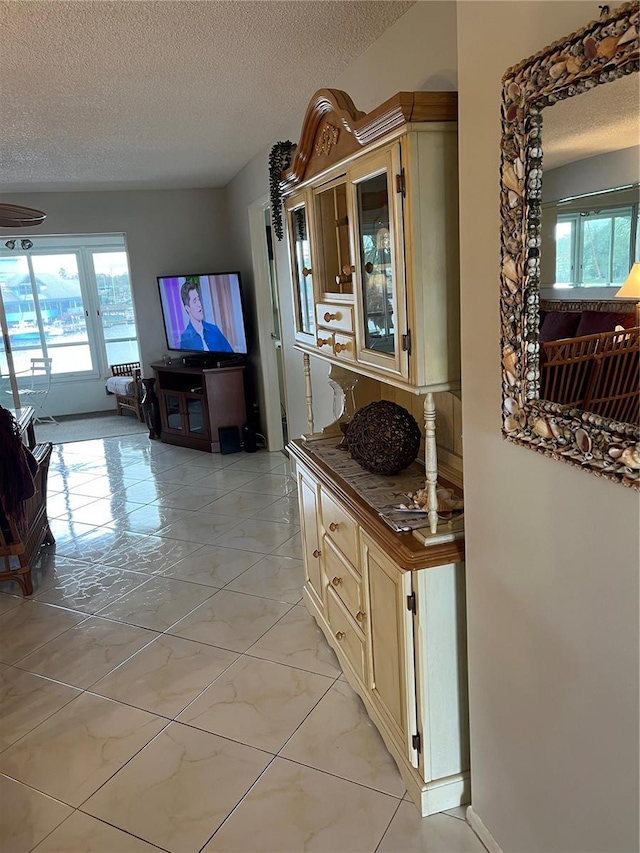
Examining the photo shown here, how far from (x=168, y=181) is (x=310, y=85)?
9.96ft

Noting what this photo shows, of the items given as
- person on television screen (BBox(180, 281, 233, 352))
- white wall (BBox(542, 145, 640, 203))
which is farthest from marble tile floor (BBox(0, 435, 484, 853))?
person on television screen (BBox(180, 281, 233, 352))

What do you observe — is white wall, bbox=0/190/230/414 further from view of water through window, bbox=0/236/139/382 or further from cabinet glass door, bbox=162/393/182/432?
view of water through window, bbox=0/236/139/382

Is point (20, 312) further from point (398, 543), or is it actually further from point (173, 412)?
point (398, 543)

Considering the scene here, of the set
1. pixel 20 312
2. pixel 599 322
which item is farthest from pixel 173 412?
pixel 599 322

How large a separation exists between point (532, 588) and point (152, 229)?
5.84 meters

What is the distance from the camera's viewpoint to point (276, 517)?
13.5 feet

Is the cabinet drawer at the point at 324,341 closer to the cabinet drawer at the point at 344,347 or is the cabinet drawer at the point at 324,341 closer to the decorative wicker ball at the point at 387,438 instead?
the cabinet drawer at the point at 344,347

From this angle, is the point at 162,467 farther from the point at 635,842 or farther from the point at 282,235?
the point at 635,842

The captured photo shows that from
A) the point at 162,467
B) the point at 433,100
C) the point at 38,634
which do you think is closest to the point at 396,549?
the point at 433,100

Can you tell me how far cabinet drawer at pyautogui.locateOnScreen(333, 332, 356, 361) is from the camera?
6.58 feet

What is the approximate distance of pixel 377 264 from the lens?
1.79 m

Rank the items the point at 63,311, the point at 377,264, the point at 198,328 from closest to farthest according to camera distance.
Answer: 1. the point at 377,264
2. the point at 198,328
3. the point at 63,311

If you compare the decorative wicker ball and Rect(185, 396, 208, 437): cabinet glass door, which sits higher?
the decorative wicker ball

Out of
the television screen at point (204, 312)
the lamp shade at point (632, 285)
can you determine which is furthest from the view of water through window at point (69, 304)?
the lamp shade at point (632, 285)
